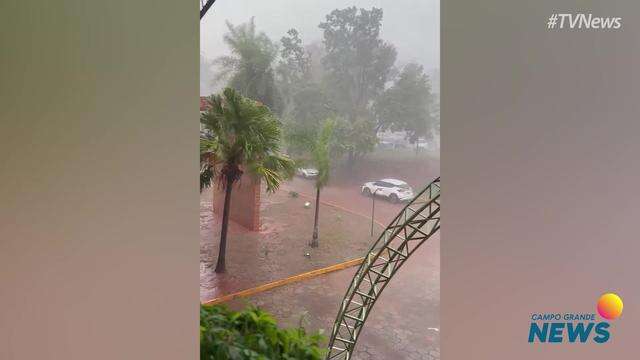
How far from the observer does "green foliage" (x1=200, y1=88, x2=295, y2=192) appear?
104 inches

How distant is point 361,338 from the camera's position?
2.73m

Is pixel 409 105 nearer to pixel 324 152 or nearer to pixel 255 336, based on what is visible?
pixel 324 152

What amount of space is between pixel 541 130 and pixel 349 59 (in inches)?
46.8

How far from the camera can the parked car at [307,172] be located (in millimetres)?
2697

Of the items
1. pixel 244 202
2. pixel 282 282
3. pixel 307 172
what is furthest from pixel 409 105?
pixel 282 282

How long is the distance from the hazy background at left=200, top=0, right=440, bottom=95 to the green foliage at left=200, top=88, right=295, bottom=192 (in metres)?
0.15

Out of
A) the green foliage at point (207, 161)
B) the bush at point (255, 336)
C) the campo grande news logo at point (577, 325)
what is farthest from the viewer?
the green foliage at point (207, 161)

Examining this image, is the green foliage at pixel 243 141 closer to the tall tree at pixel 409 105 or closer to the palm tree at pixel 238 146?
the palm tree at pixel 238 146

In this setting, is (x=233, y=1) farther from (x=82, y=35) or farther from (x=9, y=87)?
(x=9, y=87)

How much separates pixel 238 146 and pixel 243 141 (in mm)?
44

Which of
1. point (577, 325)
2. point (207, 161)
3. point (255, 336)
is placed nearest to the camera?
point (577, 325)

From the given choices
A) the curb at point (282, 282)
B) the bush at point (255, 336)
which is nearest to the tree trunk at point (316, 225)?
the curb at point (282, 282)

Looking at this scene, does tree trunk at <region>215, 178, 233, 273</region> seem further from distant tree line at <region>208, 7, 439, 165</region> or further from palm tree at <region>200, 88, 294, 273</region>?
distant tree line at <region>208, 7, 439, 165</region>

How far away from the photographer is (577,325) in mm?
1983
